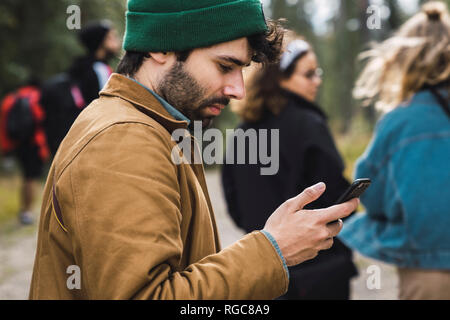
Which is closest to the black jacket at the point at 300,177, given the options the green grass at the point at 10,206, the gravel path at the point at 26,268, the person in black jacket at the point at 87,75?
the gravel path at the point at 26,268

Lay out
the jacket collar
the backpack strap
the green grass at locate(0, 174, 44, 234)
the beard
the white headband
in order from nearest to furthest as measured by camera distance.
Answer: the backpack strap → the jacket collar → the beard → the white headband → the green grass at locate(0, 174, 44, 234)

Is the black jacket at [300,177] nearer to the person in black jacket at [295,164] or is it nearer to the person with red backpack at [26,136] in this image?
the person in black jacket at [295,164]

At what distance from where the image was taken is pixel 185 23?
158 cm

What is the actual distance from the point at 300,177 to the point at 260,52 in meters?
1.50

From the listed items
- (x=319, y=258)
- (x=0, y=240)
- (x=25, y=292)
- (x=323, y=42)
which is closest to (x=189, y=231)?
(x=319, y=258)

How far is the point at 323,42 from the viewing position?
145 feet

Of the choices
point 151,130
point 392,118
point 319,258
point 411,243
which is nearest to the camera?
point 151,130

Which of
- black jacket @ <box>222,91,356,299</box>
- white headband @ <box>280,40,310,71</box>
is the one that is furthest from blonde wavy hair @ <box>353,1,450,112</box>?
white headband @ <box>280,40,310,71</box>

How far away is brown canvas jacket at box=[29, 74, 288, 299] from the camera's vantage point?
1.24 metres

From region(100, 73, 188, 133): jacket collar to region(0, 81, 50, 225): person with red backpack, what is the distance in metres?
6.41

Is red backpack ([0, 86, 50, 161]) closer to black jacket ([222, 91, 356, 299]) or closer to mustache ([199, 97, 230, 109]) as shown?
black jacket ([222, 91, 356, 299])

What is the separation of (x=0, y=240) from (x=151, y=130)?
665cm

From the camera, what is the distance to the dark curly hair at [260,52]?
169 centimetres

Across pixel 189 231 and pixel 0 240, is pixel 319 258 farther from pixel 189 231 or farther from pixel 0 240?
pixel 0 240
